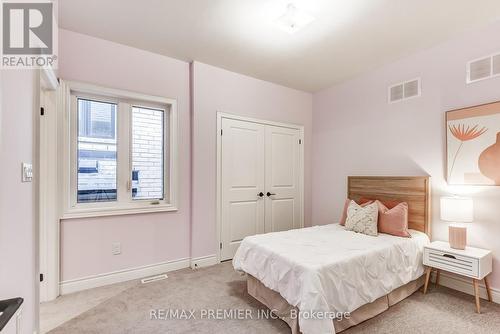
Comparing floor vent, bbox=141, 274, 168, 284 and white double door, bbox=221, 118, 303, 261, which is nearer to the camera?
floor vent, bbox=141, 274, 168, 284

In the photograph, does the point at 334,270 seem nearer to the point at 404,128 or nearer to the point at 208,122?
the point at 404,128

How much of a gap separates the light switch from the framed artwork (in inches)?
148

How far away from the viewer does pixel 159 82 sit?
3.09 meters

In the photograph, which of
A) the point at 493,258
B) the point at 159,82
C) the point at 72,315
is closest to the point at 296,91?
the point at 159,82

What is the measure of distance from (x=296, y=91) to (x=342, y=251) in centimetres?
298

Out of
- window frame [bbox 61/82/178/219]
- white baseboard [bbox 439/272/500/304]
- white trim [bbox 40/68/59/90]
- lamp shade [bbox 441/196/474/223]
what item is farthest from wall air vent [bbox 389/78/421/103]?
white trim [bbox 40/68/59/90]

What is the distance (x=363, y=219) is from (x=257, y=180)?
159 cm

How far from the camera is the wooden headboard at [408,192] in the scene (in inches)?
110

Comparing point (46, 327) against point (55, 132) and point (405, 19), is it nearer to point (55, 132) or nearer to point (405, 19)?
point (55, 132)

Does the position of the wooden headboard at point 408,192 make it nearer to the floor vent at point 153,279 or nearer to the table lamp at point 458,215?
the table lamp at point 458,215

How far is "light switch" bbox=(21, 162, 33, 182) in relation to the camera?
5.11ft

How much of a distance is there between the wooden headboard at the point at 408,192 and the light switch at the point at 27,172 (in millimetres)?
3585

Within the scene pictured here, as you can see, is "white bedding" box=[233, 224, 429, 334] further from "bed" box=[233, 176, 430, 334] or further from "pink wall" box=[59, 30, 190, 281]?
"pink wall" box=[59, 30, 190, 281]

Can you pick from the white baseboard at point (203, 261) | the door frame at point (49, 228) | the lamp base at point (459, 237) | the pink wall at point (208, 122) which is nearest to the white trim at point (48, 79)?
the door frame at point (49, 228)
